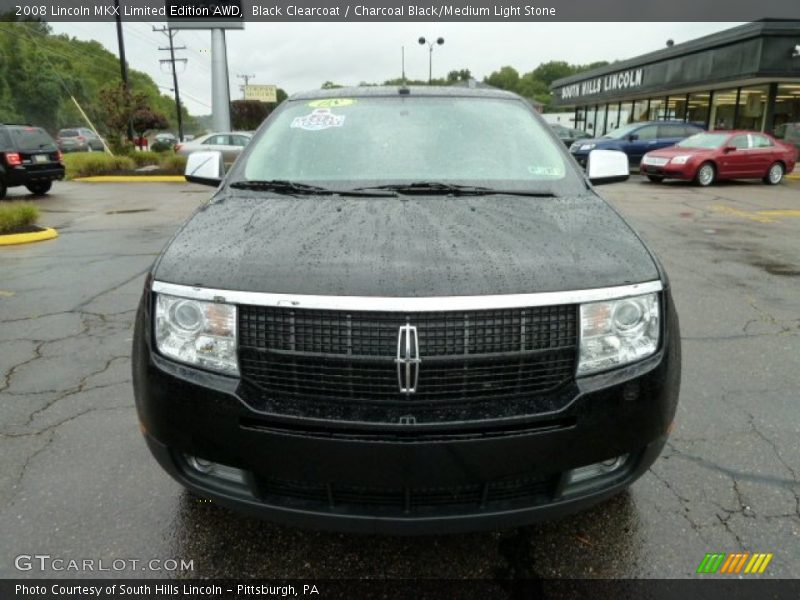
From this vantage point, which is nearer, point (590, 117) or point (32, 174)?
point (32, 174)

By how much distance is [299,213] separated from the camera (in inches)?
92.9

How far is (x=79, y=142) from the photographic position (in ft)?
127

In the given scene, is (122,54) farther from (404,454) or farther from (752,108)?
(404,454)

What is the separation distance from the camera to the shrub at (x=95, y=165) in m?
19.7

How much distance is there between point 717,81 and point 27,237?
23.4 meters

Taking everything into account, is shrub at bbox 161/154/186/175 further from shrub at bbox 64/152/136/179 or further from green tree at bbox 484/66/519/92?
green tree at bbox 484/66/519/92

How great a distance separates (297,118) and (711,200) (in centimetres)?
1309

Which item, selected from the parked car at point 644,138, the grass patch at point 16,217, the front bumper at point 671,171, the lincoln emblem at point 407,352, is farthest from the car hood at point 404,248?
the parked car at point 644,138

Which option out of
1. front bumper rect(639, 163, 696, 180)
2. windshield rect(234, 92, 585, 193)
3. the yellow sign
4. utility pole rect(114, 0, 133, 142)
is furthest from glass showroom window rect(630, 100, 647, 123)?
windshield rect(234, 92, 585, 193)

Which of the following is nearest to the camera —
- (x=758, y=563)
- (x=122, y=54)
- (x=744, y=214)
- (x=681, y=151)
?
(x=758, y=563)

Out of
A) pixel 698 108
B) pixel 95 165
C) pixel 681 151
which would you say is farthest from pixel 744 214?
pixel 95 165

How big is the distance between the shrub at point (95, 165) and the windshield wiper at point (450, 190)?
20.4m

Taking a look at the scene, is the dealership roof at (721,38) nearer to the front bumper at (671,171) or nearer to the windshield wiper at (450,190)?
the front bumper at (671,171)

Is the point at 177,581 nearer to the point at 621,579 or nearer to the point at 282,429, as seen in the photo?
the point at 282,429
